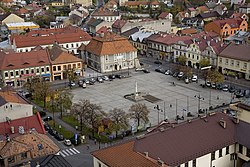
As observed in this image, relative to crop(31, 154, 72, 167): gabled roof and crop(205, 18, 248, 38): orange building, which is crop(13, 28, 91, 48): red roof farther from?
crop(31, 154, 72, 167): gabled roof

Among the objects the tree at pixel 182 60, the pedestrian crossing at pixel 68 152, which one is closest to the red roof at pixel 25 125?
the pedestrian crossing at pixel 68 152

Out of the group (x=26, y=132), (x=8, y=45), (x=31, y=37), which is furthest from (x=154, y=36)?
(x=26, y=132)

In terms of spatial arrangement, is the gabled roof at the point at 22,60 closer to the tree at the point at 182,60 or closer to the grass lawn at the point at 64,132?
the grass lawn at the point at 64,132

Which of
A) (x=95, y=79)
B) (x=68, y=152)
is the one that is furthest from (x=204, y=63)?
(x=68, y=152)

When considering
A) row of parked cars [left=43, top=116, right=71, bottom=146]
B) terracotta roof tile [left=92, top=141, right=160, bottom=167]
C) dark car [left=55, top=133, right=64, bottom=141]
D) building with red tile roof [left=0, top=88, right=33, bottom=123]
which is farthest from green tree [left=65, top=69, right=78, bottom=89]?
terracotta roof tile [left=92, top=141, right=160, bottom=167]

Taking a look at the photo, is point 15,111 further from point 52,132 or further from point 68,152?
point 68,152

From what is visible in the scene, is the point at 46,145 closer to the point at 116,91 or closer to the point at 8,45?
the point at 116,91
